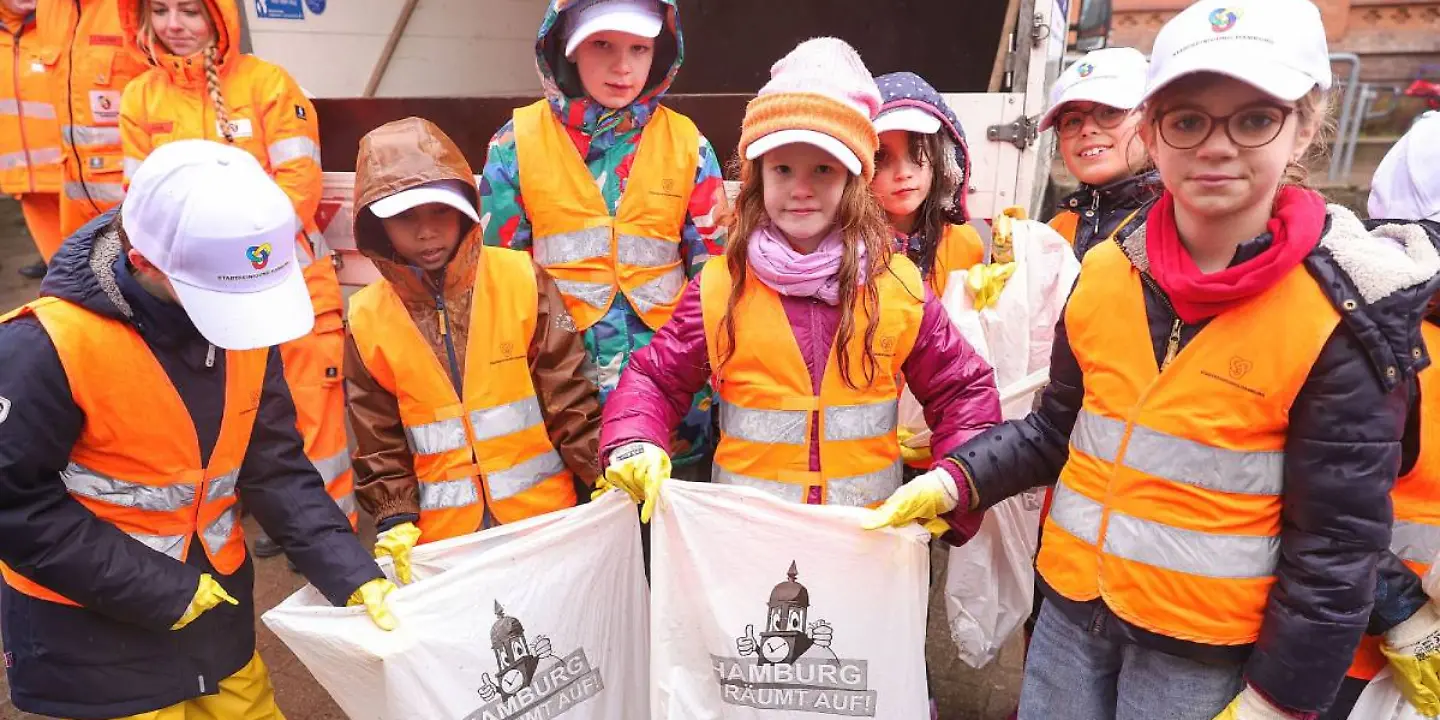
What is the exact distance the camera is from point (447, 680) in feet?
6.34

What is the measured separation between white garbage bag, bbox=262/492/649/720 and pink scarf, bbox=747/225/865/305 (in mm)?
591

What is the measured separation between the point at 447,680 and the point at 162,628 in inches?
23.7

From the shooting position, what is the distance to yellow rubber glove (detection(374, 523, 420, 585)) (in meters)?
2.06

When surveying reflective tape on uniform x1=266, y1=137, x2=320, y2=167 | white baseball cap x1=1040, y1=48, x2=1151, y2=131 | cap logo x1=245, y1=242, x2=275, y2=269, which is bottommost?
cap logo x1=245, y1=242, x2=275, y2=269

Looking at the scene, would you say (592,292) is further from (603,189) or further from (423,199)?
(423,199)

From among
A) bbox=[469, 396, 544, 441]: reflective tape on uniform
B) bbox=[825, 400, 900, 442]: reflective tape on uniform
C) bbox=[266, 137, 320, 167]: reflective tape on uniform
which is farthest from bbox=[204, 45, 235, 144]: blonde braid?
bbox=[825, 400, 900, 442]: reflective tape on uniform

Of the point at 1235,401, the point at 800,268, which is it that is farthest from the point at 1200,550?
the point at 800,268

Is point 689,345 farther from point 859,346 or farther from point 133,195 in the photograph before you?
point 133,195

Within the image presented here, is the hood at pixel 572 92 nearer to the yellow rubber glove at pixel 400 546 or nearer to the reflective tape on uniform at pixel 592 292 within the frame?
the reflective tape on uniform at pixel 592 292

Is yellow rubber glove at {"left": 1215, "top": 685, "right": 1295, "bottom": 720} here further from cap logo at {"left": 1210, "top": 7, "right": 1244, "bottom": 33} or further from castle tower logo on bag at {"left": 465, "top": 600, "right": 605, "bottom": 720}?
castle tower logo on bag at {"left": 465, "top": 600, "right": 605, "bottom": 720}

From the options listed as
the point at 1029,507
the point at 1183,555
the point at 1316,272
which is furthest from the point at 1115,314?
the point at 1029,507

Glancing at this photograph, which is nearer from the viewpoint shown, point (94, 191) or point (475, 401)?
point (475, 401)

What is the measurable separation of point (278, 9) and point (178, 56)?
63.9 inches

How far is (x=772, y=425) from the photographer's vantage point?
207cm
